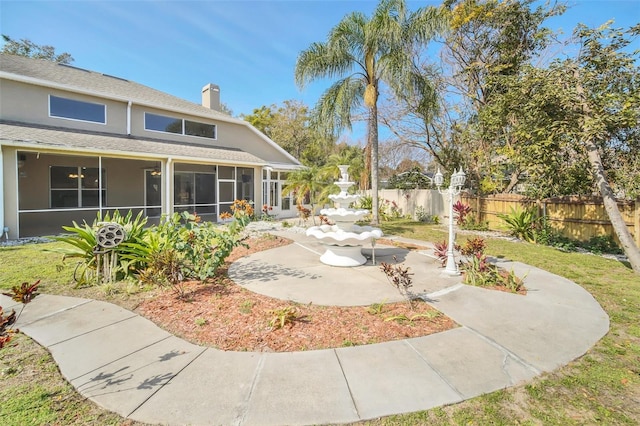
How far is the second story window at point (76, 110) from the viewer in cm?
1182

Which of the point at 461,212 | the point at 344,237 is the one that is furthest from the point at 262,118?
the point at 344,237

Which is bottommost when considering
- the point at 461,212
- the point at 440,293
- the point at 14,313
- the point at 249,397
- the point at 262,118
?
the point at 249,397

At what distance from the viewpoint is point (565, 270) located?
22.0ft

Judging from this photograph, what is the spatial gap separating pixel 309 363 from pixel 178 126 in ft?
52.8

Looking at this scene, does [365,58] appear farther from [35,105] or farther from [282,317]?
[35,105]

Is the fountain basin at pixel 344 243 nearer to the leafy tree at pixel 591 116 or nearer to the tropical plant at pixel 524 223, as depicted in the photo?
the leafy tree at pixel 591 116

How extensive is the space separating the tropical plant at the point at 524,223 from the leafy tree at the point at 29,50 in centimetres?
3157

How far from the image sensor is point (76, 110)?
12367 millimetres

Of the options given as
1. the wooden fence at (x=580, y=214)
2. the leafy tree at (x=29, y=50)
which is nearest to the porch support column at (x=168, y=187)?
the wooden fence at (x=580, y=214)

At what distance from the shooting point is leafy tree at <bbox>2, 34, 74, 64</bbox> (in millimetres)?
23047

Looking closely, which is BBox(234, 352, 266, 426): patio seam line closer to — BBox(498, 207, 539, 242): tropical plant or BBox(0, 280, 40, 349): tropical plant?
BBox(0, 280, 40, 349): tropical plant

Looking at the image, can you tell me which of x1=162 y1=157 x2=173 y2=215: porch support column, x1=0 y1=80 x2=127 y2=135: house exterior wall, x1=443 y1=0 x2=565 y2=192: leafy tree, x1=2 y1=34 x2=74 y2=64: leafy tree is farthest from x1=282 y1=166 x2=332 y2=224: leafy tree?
x1=2 y1=34 x2=74 y2=64: leafy tree

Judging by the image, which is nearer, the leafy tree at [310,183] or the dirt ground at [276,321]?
the dirt ground at [276,321]

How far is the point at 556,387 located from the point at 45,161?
18.4 metres
